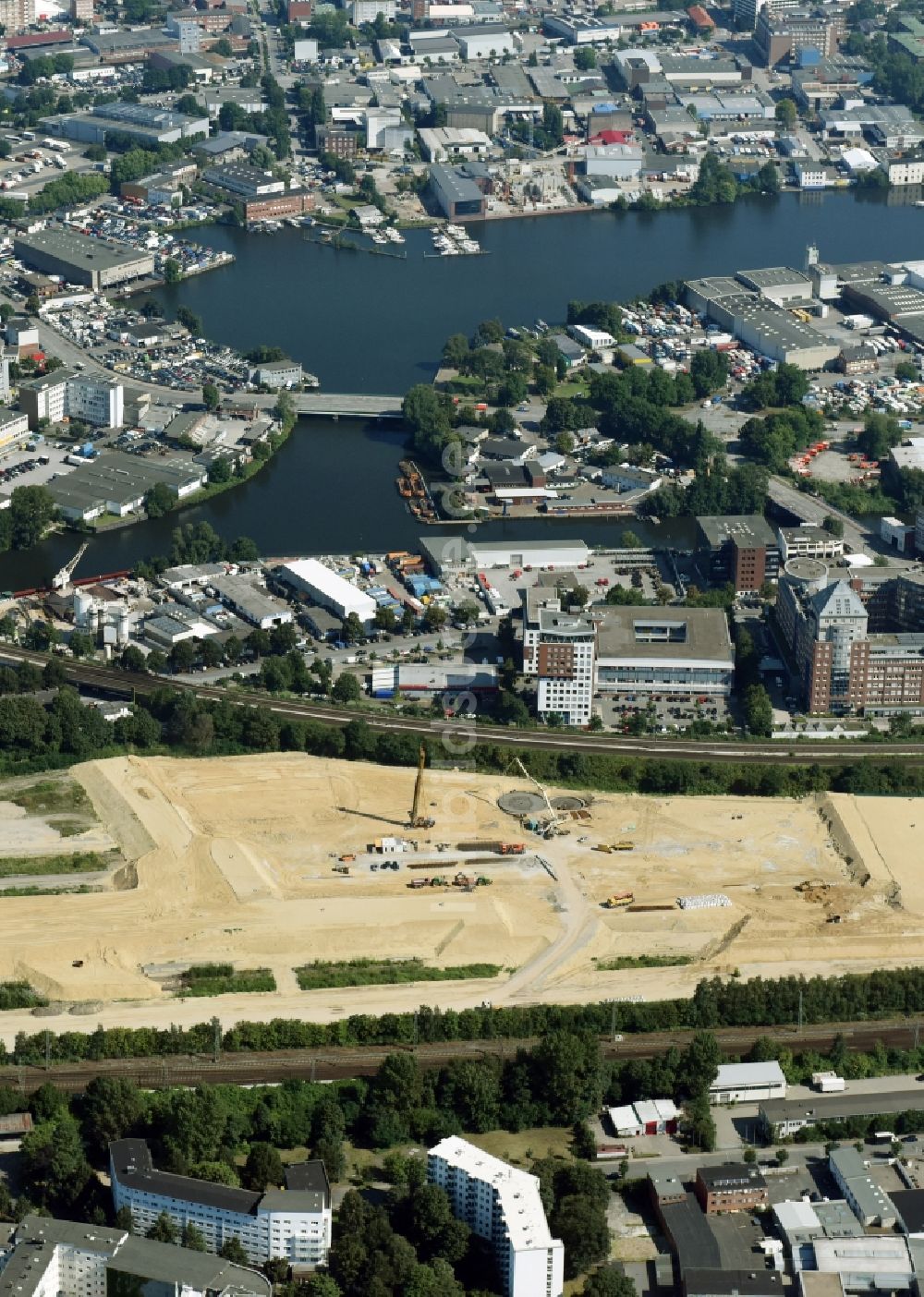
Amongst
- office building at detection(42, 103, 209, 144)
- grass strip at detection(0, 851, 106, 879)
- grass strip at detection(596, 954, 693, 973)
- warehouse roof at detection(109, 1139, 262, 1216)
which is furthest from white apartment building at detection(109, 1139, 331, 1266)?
office building at detection(42, 103, 209, 144)

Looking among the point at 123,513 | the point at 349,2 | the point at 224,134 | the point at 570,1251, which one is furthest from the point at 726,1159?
the point at 349,2

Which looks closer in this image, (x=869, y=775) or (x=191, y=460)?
(x=869, y=775)

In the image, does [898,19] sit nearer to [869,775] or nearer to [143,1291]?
[869,775]

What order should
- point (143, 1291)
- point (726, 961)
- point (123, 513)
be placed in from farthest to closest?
point (123, 513) < point (726, 961) < point (143, 1291)

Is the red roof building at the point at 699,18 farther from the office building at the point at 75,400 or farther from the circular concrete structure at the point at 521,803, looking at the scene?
the circular concrete structure at the point at 521,803

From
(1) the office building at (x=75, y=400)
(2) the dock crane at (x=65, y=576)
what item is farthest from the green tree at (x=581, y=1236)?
(1) the office building at (x=75, y=400)

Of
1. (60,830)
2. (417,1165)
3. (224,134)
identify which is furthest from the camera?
(224,134)

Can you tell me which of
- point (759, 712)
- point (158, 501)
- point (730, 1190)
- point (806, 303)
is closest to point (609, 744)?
point (759, 712)
